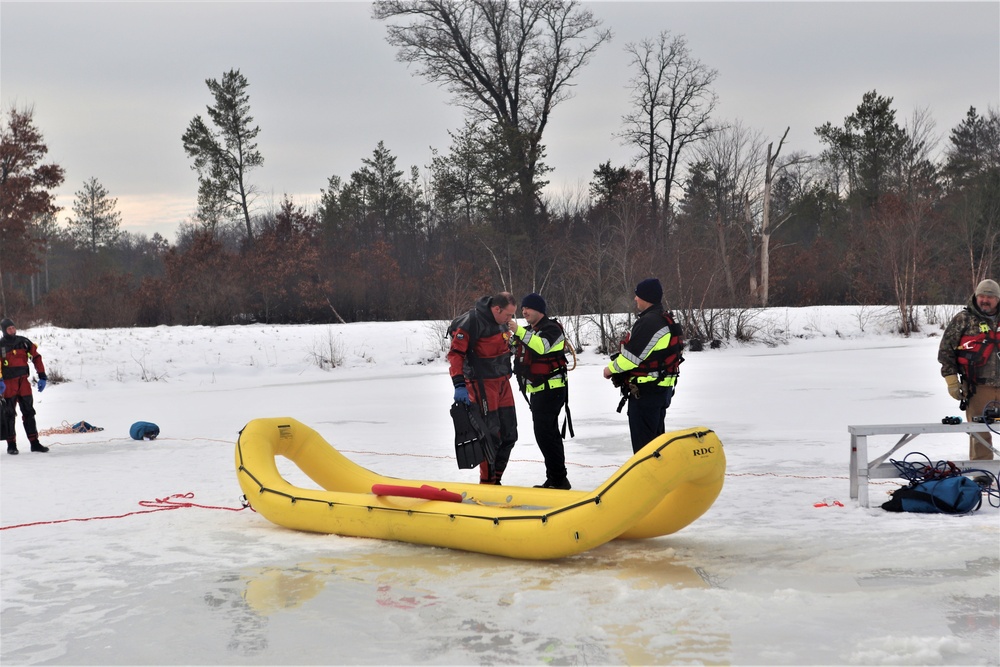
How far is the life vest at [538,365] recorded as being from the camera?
650 cm

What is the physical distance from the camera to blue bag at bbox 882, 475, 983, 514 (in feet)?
18.1

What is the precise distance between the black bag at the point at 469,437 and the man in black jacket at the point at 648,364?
102 centimetres

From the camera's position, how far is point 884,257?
84.7ft

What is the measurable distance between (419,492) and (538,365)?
62.5 inches

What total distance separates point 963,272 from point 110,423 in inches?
1113

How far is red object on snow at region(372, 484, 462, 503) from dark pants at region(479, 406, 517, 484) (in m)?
1.18

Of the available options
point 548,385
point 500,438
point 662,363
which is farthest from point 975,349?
point 500,438

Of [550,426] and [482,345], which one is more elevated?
[482,345]

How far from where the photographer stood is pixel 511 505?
557cm

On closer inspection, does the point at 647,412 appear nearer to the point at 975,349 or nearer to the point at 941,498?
the point at 941,498

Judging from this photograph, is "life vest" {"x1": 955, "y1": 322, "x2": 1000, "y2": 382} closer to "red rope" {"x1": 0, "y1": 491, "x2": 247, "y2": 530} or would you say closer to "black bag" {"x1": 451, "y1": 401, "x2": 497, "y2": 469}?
"black bag" {"x1": 451, "y1": 401, "x2": 497, "y2": 469}

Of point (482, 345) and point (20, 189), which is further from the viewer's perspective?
point (20, 189)

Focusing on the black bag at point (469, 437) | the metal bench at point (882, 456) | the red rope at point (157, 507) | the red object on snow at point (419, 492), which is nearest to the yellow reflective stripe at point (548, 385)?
the black bag at point (469, 437)

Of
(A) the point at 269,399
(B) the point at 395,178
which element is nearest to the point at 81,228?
(B) the point at 395,178
